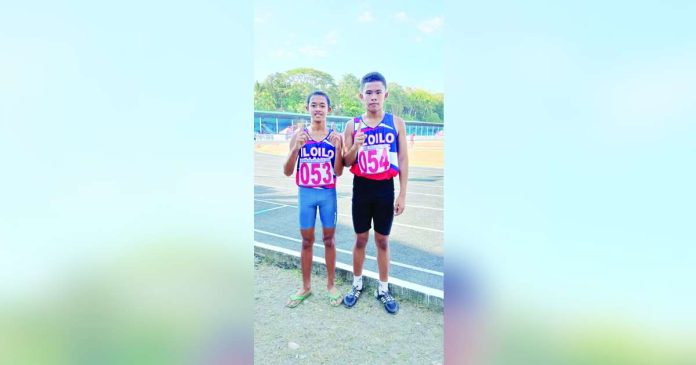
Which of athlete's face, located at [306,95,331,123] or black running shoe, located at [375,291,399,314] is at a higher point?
athlete's face, located at [306,95,331,123]

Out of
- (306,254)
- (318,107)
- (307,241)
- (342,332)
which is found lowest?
(342,332)

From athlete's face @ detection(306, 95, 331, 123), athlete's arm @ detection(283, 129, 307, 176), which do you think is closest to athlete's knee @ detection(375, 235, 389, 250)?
athlete's arm @ detection(283, 129, 307, 176)

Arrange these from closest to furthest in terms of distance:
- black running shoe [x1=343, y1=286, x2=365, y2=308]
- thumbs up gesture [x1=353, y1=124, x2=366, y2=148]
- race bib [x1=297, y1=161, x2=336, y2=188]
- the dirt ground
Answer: the dirt ground
thumbs up gesture [x1=353, y1=124, x2=366, y2=148]
race bib [x1=297, y1=161, x2=336, y2=188]
black running shoe [x1=343, y1=286, x2=365, y2=308]

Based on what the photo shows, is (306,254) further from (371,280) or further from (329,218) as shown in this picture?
(371,280)

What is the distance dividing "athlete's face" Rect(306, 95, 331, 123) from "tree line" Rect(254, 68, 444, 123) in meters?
0.13

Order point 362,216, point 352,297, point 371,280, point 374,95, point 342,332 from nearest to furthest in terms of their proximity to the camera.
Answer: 1. point 342,332
2. point 374,95
3. point 362,216
4. point 352,297
5. point 371,280

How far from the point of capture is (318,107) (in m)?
2.36

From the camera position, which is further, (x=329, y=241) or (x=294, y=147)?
(x=329, y=241)

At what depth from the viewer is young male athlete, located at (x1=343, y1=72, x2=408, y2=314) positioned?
235 cm

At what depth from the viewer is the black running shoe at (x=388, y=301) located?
2.43 metres

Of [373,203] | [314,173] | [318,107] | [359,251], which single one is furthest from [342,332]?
[318,107]

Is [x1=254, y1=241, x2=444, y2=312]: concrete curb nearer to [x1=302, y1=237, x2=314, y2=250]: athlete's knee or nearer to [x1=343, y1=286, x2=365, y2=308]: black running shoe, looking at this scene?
[x1=343, y1=286, x2=365, y2=308]: black running shoe

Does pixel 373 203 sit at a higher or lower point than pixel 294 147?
lower

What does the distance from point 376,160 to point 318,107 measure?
52cm
